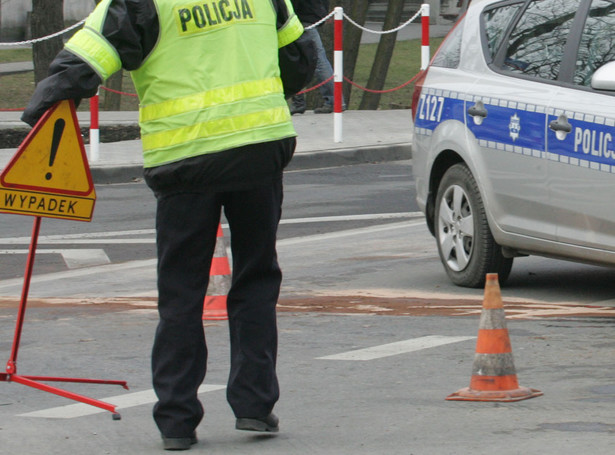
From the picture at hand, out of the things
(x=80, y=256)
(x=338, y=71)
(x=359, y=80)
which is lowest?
(x=359, y=80)

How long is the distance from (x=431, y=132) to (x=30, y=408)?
369 cm

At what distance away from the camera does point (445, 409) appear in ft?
17.8

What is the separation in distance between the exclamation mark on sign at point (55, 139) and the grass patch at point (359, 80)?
818 inches

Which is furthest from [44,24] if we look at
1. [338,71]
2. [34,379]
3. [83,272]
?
[34,379]

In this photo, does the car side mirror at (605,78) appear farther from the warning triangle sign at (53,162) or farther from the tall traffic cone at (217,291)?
the warning triangle sign at (53,162)

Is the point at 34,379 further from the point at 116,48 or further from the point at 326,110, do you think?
the point at 326,110

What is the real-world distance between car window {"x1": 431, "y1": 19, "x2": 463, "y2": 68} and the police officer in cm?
368

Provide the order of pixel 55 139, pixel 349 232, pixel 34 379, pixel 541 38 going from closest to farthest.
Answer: pixel 55 139, pixel 34 379, pixel 541 38, pixel 349 232

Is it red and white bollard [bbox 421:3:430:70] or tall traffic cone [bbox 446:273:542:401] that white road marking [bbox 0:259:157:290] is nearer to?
tall traffic cone [bbox 446:273:542:401]

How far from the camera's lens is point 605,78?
22.7ft

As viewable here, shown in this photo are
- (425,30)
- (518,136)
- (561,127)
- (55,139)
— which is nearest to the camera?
(55,139)

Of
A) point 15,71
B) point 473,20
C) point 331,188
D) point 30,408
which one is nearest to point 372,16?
point 15,71

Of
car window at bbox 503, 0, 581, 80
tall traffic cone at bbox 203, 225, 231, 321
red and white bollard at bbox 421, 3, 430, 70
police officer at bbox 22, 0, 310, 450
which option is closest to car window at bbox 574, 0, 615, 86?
car window at bbox 503, 0, 581, 80

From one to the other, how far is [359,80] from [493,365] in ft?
91.5
